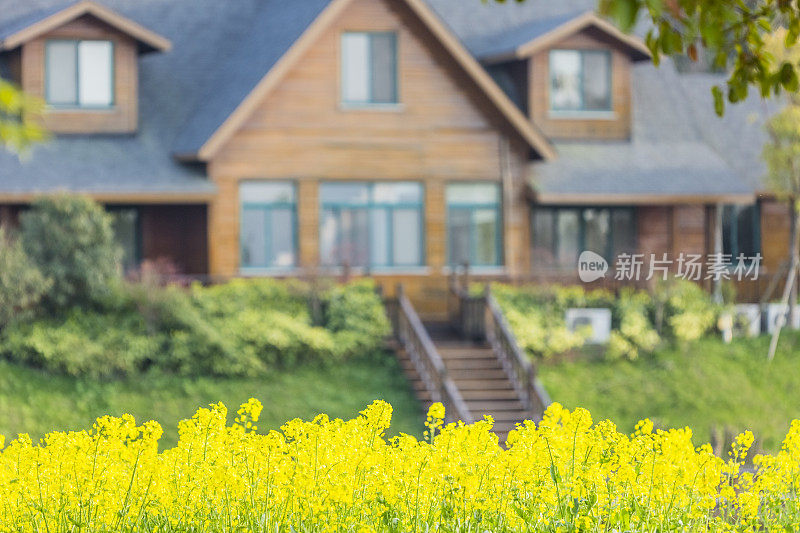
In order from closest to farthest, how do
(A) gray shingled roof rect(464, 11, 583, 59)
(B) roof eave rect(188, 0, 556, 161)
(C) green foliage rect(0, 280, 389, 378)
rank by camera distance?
(C) green foliage rect(0, 280, 389, 378) → (B) roof eave rect(188, 0, 556, 161) → (A) gray shingled roof rect(464, 11, 583, 59)

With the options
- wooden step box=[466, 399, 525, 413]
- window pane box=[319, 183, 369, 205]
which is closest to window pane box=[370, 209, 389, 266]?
window pane box=[319, 183, 369, 205]

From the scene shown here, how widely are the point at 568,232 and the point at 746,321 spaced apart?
13.7 feet

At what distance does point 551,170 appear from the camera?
27.9 metres

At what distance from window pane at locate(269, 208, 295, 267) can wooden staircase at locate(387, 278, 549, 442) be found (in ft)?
8.65

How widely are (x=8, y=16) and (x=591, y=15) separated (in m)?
12.0

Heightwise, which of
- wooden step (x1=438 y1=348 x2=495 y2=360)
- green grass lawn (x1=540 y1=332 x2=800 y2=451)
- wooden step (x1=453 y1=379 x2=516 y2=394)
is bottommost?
green grass lawn (x1=540 y1=332 x2=800 y2=451)

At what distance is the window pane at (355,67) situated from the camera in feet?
86.8

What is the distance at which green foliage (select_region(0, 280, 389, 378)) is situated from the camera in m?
21.8

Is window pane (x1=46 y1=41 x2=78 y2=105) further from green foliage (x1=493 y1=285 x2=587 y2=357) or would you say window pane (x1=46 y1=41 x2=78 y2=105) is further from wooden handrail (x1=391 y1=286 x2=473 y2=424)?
green foliage (x1=493 y1=285 x2=587 y2=357)

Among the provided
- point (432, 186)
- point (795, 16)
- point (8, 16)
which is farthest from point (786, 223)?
point (795, 16)

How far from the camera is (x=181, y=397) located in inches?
850

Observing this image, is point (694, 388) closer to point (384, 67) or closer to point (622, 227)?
point (622, 227)

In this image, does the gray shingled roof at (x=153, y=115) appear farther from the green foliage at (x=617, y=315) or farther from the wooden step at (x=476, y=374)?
the green foliage at (x=617, y=315)

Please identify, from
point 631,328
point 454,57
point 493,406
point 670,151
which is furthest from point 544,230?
point 493,406
